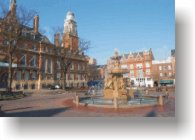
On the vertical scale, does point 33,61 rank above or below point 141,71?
above

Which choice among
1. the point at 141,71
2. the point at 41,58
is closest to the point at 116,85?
the point at 141,71

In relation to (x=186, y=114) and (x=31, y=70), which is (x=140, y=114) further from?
(x=31, y=70)

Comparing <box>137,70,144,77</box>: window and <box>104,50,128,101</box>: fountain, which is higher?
<box>137,70,144,77</box>: window

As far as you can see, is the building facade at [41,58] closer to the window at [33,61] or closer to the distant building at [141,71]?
the window at [33,61]

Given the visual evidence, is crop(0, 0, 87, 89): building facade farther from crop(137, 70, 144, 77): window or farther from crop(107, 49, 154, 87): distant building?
crop(137, 70, 144, 77): window

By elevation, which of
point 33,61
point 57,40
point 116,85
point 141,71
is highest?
point 57,40

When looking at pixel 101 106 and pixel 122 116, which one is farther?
pixel 101 106

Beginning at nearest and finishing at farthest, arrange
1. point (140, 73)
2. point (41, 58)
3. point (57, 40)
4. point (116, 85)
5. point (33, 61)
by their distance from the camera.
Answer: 1. point (116, 85)
2. point (140, 73)
3. point (57, 40)
4. point (33, 61)
5. point (41, 58)

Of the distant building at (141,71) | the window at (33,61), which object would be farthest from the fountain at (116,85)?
the window at (33,61)

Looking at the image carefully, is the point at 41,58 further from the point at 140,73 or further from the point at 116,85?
the point at 116,85

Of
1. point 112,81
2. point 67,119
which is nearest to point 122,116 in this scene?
point 67,119

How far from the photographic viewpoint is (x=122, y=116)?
338 inches

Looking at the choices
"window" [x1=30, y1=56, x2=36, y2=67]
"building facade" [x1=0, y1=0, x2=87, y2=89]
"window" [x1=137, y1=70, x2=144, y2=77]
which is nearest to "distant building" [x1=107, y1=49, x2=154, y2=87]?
"window" [x1=137, y1=70, x2=144, y2=77]

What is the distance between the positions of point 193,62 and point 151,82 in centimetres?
1502
